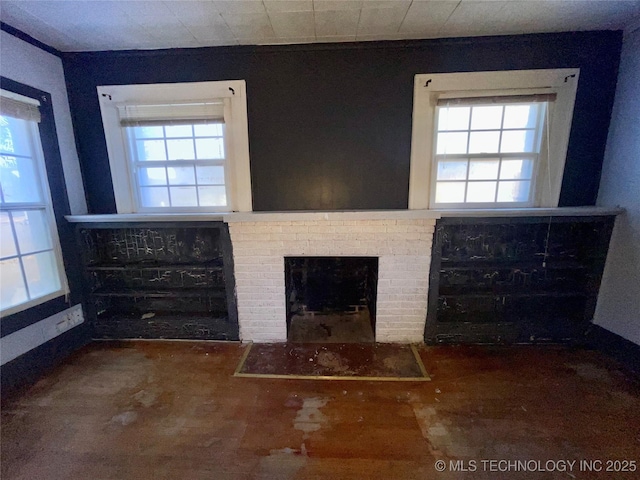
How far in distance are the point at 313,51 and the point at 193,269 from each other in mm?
2322

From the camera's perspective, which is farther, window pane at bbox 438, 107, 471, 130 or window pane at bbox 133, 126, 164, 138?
window pane at bbox 133, 126, 164, 138

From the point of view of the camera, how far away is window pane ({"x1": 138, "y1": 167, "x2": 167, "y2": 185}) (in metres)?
2.69

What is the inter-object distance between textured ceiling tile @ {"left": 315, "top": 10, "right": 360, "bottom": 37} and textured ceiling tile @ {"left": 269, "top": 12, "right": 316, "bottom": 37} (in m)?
0.06

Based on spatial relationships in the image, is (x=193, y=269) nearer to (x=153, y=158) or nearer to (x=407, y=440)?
(x=153, y=158)

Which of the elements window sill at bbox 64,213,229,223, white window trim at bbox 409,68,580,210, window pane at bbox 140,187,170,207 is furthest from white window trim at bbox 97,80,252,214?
white window trim at bbox 409,68,580,210

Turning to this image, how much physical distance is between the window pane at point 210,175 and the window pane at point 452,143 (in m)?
2.13

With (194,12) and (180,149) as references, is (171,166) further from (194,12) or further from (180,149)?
(194,12)

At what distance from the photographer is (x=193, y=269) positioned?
103 inches

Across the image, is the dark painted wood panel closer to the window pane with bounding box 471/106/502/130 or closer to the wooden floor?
the wooden floor

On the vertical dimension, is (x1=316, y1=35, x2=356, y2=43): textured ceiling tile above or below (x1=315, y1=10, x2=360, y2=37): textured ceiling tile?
above

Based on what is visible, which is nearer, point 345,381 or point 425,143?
point 345,381

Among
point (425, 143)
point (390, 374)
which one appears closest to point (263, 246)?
point (390, 374)

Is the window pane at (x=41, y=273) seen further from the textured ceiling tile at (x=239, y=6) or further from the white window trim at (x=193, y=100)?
the textured ceiling tile at (x=239, y=6)

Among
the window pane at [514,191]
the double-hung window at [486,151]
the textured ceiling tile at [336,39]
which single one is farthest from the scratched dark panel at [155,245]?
the window pane at [514,191]
